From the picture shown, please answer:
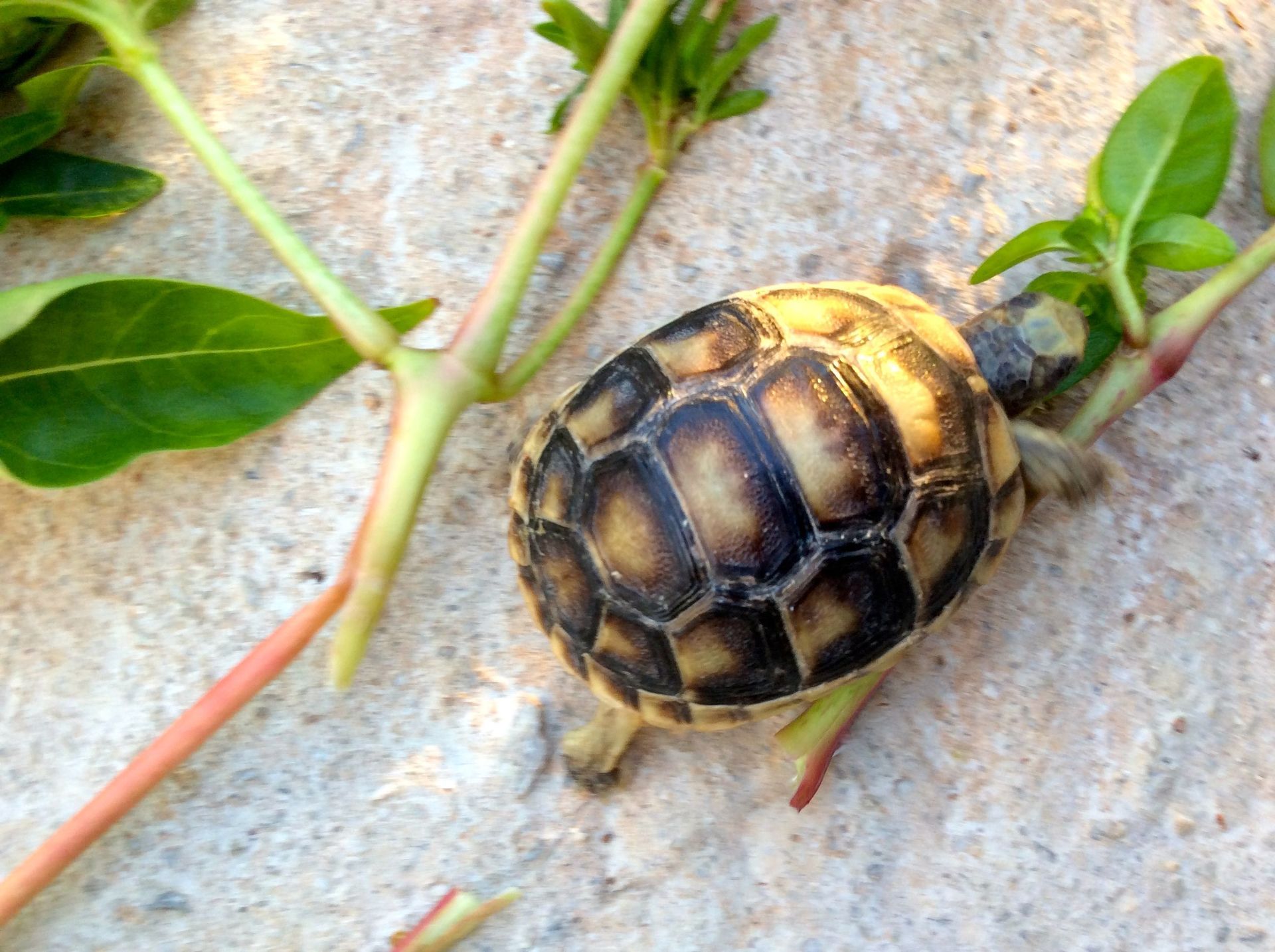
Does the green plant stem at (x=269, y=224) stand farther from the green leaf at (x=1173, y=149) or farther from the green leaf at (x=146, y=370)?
the green leaf at (x=1173, y=149)

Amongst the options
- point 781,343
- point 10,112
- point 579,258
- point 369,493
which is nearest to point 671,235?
point 579,258

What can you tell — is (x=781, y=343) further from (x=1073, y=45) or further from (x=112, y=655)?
(x=112, y=655)

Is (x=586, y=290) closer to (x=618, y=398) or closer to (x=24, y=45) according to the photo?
(x=618, y=398)

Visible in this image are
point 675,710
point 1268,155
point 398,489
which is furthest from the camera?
point 1268,155

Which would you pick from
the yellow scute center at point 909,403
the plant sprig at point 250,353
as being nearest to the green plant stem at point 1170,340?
the yellow scute center at point 909,403

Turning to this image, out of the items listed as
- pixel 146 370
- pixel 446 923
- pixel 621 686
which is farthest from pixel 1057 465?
pixel 146 370
